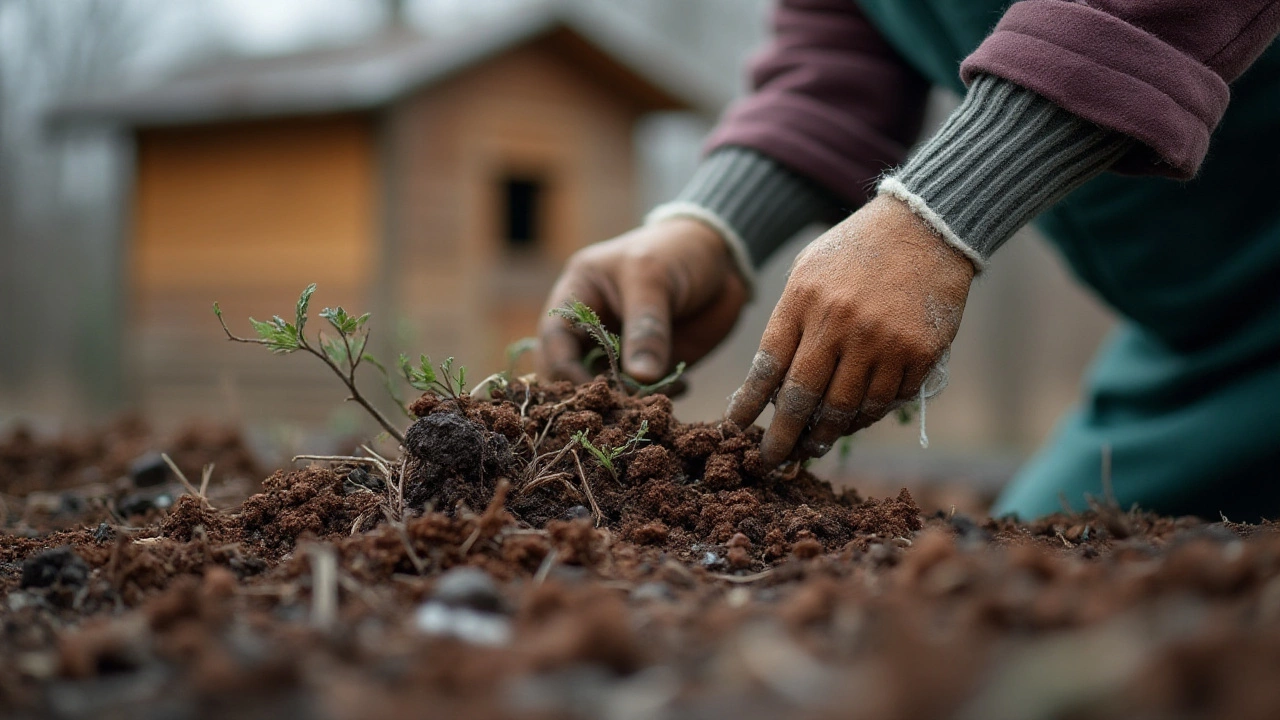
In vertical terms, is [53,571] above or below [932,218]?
below

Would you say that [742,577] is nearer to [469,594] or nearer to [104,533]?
[469,594]

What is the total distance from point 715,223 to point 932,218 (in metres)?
0.92

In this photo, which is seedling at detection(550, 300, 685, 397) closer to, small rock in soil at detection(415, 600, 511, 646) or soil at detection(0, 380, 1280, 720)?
soil at detection(0, 380, 1280, 720)

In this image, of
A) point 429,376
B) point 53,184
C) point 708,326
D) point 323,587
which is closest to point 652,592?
point 323,587

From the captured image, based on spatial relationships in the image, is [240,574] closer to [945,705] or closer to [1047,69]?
[945,705]

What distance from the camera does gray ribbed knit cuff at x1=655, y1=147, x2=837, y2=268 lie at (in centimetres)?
264

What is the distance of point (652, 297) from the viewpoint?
230cm

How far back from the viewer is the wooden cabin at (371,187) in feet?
26.1

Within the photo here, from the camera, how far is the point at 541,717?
767mm

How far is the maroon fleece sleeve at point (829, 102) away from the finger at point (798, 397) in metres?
0.98

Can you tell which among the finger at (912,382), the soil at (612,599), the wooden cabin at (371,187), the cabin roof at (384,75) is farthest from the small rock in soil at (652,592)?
the cabin roof at (384,75)

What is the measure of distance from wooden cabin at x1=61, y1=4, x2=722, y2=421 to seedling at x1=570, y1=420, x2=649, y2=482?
6030 millimetres

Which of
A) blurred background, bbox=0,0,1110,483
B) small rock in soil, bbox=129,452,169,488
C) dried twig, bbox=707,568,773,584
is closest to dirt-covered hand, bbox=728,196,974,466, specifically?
dried twig, bbox=707,568,773,584

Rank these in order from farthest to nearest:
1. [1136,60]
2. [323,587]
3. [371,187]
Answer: [371,187] < [1136,60] < [323,587]
